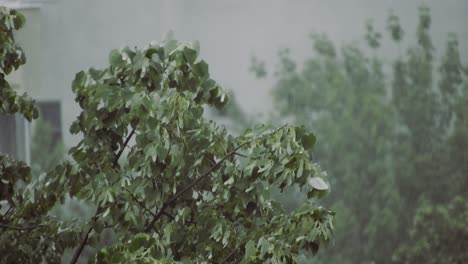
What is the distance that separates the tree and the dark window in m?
1.72

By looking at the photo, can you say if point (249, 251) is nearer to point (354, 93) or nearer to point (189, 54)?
point (189, 54)

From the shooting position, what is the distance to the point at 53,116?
15.4 feet

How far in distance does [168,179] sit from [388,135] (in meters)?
2.43

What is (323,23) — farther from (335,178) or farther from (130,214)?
(130,214)

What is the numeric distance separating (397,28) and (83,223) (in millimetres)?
2497

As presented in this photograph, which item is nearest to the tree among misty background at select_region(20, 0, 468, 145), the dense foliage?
misty background at select_region(20, 0, 468, 145)

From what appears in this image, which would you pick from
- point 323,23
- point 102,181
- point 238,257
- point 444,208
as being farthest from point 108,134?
point 444,208

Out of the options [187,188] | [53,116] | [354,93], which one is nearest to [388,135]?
[354,93]

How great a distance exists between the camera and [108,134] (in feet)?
9.28

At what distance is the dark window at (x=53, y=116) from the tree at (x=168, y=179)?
1.72 meters

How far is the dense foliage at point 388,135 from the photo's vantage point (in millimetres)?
4840

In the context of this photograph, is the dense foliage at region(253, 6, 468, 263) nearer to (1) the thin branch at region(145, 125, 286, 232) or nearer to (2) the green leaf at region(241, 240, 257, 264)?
(1) the thin branch at region(145, 125, 286, 232)

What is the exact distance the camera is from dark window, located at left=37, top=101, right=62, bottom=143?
4.68m

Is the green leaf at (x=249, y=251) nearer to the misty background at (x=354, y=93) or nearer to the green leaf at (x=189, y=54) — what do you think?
the green leaf at (x=189, y=54)
